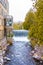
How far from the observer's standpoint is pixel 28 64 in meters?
24.2

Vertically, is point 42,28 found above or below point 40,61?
above

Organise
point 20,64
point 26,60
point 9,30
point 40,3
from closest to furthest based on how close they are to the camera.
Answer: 1. point 40,3
2. point 20,64
3. point 26,60
4. point 9,30

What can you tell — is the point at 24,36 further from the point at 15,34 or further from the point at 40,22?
the point at 40,22

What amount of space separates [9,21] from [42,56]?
72.2 ft

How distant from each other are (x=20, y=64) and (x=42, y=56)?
4038 millimetres

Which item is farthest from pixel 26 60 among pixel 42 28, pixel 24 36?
pixel 24 36

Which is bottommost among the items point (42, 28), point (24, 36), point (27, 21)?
point (24, 36)

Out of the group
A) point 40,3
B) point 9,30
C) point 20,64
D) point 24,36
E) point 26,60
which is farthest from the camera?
point 24,36

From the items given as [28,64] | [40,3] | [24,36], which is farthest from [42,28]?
[24,36]

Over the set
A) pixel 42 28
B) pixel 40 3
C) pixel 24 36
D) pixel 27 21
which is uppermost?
pixel 40 3

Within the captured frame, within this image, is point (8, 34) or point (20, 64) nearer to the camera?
point (20, 64)

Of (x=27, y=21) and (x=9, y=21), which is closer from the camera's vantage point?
(x=9, y=21)

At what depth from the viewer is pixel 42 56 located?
27031mm

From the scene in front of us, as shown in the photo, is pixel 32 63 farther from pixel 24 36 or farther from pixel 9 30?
pixel 24 36
